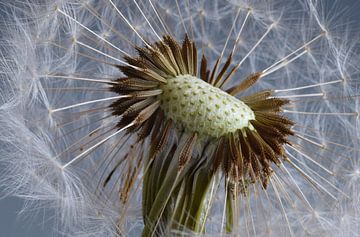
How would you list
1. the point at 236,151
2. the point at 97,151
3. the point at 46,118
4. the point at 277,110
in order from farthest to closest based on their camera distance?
the point at 97,151 < the point at 46,118 < the point at 277,110 < the point at 236,151

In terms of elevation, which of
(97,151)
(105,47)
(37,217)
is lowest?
(37,217)

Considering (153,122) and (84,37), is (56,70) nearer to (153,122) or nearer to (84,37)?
(84,37)

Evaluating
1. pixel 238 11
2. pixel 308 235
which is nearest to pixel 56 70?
pixel 238 11

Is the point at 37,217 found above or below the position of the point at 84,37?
below
